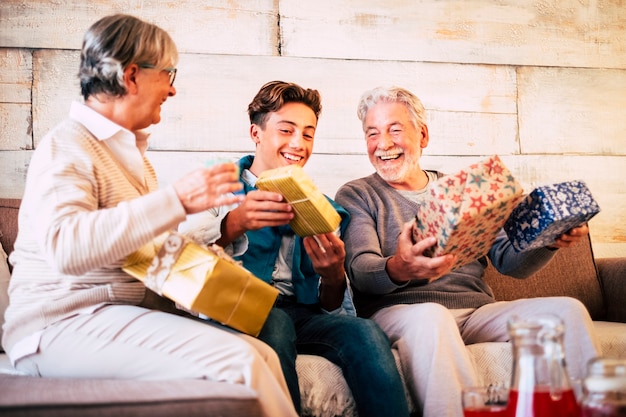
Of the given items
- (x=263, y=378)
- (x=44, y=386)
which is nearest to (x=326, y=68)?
(x=263, y=378)

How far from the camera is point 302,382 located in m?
1.79

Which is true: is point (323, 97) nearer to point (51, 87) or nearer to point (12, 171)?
point (51, 87)

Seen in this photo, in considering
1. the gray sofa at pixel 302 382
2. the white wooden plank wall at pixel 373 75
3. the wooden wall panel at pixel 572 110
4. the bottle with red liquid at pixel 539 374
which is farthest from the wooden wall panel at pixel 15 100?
the bottle with red liquid at pixel 539 374

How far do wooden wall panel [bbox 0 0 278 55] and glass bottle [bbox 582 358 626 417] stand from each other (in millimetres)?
1996

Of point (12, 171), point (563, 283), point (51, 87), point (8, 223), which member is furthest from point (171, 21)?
point (563, 283)

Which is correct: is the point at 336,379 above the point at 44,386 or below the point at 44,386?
below

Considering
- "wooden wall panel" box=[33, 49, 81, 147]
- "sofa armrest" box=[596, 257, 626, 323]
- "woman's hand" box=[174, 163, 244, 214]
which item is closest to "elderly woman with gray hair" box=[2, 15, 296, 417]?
"woman's hand" box=[174, 163, 244, 214]

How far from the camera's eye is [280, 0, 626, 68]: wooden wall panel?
8.94 feet

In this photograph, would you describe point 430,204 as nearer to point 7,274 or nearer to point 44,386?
point 44,386

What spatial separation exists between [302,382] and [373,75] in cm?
138

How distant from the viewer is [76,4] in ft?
8.31

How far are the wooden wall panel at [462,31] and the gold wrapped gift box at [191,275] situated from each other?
1.44m

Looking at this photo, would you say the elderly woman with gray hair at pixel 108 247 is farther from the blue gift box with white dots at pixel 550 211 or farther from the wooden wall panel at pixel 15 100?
the wooden wall panel at pixel 15 100

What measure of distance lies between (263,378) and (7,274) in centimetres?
97
